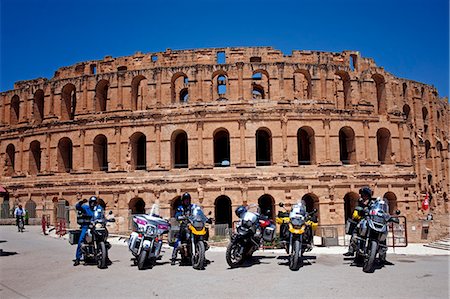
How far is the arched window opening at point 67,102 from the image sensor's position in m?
30.8

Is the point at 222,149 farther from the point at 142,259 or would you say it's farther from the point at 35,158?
the point at 142,259

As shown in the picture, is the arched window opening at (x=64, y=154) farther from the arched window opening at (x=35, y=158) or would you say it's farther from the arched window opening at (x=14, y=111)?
the arched window opening at (x=14, y=111)

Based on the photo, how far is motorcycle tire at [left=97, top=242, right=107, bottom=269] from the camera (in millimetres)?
10312

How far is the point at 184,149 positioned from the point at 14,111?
1535cm

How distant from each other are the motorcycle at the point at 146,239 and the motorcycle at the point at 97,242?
2.43 feet

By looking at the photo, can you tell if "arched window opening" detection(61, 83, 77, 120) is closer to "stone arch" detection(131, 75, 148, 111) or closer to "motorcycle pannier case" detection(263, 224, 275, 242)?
"stone arch" detection(131, 75, 148, 111)

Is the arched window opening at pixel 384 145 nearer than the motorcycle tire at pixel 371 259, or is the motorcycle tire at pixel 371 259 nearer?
the motorcycle tire at pixel 371 259

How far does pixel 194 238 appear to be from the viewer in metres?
10.3

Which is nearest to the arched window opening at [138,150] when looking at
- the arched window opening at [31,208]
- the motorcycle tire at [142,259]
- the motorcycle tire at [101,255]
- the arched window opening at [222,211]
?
the arched window opening at [222,211]

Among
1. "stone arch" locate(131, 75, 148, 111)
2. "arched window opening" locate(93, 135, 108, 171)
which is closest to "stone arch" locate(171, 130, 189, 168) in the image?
"stone arch" locate(131, 75, 148, 111)

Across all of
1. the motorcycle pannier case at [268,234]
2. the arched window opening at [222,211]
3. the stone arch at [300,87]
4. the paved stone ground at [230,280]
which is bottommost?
the arched window opening at [222,211]

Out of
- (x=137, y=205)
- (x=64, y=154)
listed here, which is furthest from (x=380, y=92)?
(x=64, y=154)

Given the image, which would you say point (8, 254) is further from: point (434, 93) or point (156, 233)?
point (434, 93)

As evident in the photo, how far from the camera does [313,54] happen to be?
29.9 m
